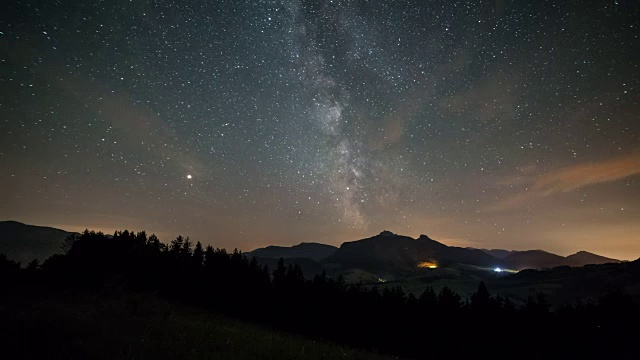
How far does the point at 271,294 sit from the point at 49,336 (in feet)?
138

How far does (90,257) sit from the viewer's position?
47125mm

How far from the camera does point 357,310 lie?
150 feet

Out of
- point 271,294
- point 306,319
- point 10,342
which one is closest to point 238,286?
point 271,294

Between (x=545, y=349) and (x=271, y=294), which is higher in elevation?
(x=271, y=294)

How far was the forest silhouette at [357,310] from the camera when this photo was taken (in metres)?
42.6

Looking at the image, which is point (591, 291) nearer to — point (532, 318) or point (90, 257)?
point (532, 318)

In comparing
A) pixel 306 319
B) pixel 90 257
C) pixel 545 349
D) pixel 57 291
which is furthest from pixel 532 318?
pixel 90 257

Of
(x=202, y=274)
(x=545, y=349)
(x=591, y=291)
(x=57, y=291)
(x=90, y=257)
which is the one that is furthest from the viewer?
(x=591, y=291)

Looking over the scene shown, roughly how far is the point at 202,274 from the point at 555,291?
209 metres

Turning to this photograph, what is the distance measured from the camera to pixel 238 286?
49.8 meters

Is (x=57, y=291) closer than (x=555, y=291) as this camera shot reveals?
Yes

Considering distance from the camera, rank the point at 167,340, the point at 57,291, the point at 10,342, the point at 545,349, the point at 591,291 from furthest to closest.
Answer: the point at 591,291 → the point at 545,349 → the point at 57,291 → the point at 167,340 → the point at 10,342

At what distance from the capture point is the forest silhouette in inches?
1678

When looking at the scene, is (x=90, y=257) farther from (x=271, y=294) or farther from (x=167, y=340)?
(x=167, y=340)
